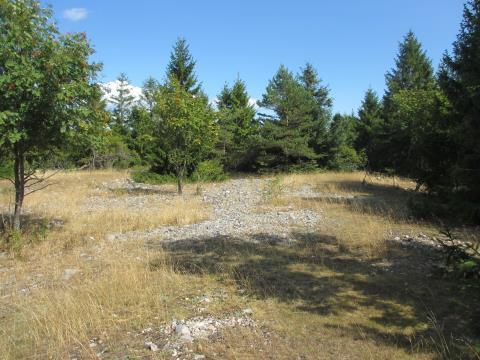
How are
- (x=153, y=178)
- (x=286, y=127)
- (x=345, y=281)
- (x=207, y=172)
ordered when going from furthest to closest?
(x=286, y=127)
(x=207, y=172)
(x=153, y=178)
(x=345, y=281)

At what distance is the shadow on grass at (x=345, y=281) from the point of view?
4445mm

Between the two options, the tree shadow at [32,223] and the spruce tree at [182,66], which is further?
the spruce tree at [182,66]

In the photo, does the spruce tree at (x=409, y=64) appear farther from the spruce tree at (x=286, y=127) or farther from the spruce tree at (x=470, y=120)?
the spruce tree at (x=470, y=120)

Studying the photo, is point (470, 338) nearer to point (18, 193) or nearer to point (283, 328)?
point (283, 328)

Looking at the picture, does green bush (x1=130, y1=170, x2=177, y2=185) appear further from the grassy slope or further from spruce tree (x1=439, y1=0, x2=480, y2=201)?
spruce tree (x1=439, y1=0, x2=480, y2=201)

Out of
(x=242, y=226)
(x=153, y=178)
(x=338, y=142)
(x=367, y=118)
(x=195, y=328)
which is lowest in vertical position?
(x=195, y=328)

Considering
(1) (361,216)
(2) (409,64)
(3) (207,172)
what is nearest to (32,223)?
(1) (361,216)

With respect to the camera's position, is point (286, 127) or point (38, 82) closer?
point (38, 82)

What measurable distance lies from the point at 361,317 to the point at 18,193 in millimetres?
7098

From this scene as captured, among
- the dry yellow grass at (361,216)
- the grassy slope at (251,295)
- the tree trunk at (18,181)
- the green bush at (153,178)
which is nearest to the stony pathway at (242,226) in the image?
the grassy slope at (251,295)

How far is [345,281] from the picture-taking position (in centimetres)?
578

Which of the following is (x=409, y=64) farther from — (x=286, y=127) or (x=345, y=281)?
(x=345, y=281)

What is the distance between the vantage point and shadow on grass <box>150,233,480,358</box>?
175 inches

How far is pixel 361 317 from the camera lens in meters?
4.57
